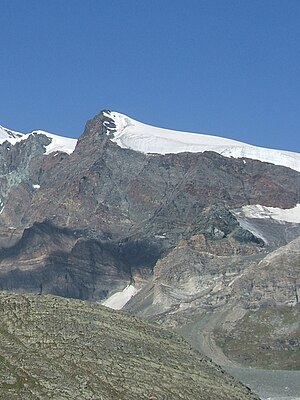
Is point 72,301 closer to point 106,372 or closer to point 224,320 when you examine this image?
point 106,372

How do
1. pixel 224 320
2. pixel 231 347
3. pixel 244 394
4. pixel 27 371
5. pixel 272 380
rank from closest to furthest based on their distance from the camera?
pixel 27 371
pixel 244 394
pixel 272 380
pixel 231 347
pixel 224 320

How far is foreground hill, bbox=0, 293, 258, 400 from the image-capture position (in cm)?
2417

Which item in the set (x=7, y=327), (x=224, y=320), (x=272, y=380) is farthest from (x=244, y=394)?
(x=224, y=320)

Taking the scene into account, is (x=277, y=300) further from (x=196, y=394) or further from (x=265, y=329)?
(x=196, y=394)

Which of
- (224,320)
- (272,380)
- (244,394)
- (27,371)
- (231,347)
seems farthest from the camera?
(224,320)

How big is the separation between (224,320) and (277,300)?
12.6 meters

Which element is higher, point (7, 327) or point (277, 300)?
point (277, 300)

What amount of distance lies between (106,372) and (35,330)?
8.58 feet

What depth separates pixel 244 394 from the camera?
29.0 meters

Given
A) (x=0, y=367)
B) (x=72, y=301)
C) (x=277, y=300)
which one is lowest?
(x=0, y=367)

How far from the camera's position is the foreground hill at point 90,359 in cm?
2417

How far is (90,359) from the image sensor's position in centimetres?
2559

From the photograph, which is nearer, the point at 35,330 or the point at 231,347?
the point at 35,330

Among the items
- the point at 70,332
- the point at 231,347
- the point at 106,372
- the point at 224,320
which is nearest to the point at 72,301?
the point at 70,332
